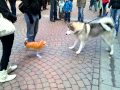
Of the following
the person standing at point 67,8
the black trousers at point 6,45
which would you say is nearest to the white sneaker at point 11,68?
the black trousers at point 6,45

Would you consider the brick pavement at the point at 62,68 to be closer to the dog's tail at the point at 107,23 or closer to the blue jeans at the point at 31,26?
the blue jeans at the point at 31,26

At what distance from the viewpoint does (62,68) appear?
238 inches

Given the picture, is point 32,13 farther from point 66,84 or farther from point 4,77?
point 66,84

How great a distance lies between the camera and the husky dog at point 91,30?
7027mm

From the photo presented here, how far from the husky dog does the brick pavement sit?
1.49 ft

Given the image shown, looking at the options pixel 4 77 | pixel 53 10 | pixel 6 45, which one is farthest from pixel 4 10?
pixel 53 10

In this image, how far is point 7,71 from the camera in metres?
5.56

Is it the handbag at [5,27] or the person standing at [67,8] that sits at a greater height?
the handbag at [5,27]

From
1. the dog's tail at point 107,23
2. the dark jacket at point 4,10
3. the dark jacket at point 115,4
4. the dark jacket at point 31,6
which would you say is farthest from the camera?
the dark jacket at point 115,4

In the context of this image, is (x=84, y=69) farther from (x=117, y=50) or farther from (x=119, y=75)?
(x=117, y=50)

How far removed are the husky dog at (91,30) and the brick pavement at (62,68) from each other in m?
0.45

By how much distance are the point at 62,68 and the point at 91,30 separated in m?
1.75

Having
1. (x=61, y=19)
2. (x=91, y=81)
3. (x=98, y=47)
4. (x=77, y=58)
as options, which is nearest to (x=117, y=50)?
(x=98, y=47)

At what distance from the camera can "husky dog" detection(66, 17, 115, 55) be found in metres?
7.03
